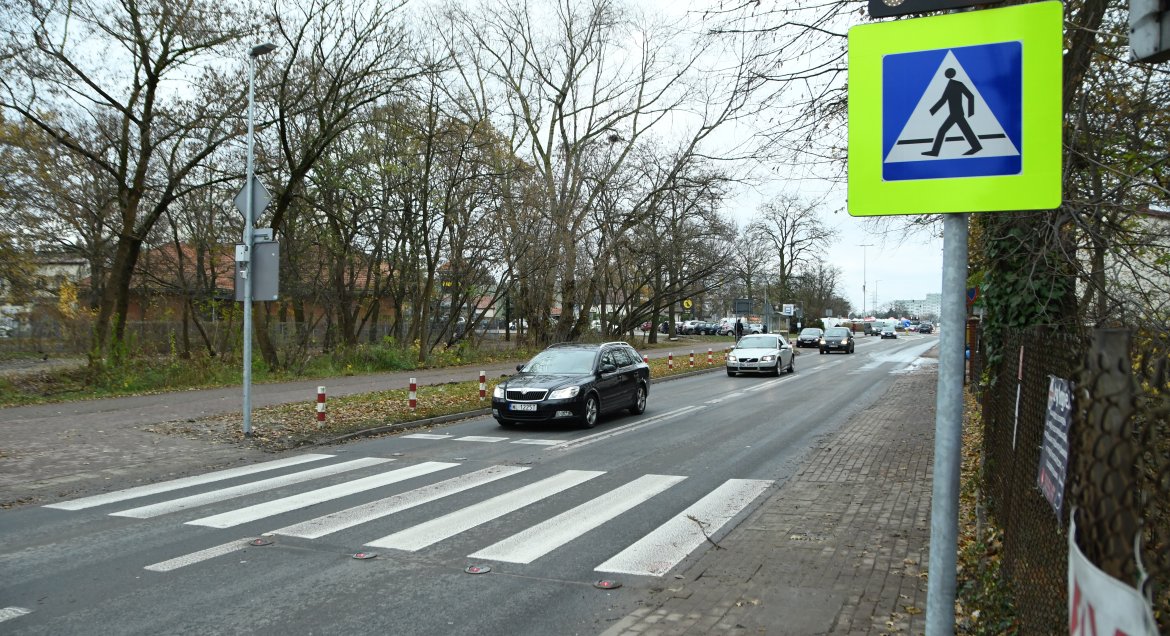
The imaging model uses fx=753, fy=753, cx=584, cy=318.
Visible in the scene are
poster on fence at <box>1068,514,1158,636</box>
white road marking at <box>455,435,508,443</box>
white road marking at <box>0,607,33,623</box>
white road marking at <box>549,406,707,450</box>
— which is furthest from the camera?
white road marking at <box>455,435,508,443</box>

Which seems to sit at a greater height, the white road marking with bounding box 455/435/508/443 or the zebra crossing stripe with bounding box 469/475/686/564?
the zebra crossing stripe with bounding box 469/475/686/564

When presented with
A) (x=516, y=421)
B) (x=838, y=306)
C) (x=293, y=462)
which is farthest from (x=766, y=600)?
(x=838, y=306)

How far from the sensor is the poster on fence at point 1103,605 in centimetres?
128

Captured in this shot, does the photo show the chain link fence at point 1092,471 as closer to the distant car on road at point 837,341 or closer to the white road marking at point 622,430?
the white road marking at point 622,430

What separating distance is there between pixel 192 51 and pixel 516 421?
1494 cm

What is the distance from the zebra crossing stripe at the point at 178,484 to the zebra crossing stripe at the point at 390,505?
2.74 metres

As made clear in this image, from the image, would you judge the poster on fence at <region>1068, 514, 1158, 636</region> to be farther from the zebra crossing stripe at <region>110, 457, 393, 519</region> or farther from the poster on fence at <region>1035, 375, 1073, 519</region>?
the zebra crossing stripe at <region>110, 457, 393, 519</region>

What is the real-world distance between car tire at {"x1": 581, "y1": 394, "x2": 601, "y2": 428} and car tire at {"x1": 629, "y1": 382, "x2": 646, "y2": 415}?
1767mm

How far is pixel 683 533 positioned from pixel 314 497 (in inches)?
164

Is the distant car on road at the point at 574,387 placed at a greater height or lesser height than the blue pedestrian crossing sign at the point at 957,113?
lesser

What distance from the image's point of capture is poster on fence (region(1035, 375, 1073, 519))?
279 cm

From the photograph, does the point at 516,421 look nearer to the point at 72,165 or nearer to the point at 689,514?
the point at 689,514

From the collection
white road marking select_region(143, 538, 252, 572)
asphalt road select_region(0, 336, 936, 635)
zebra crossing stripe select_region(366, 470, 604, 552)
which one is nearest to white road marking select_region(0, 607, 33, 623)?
asphalt road select_region(0, 336, 936, 635)

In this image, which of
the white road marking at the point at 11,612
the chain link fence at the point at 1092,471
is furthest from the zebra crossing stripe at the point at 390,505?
the chain link fence at the point at 1092,471
